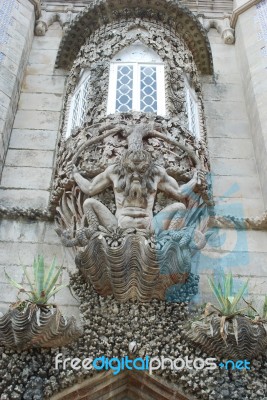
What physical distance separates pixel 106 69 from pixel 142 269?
179 inches

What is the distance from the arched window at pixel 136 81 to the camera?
924 cm

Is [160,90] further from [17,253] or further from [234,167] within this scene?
[17,253]

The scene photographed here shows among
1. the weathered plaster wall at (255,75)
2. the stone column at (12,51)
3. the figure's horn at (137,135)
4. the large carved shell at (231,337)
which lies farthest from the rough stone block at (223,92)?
the large carved shell at (231,337)

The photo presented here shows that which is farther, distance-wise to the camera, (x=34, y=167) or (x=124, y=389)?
(x=34, y=167)

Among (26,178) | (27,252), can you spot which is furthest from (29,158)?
(27,252)

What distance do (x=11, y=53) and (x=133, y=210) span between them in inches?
197

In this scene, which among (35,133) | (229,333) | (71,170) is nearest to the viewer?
(229,333)

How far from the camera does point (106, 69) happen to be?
9836mm

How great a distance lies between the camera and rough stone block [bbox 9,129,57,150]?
377 inches

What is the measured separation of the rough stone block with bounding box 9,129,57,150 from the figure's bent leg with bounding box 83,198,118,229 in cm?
242

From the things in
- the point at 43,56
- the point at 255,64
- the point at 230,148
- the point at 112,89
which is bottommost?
the point at 230,148

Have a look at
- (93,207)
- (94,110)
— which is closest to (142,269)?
(93,207)

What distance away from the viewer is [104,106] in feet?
29.9

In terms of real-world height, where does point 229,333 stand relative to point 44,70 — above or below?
below
